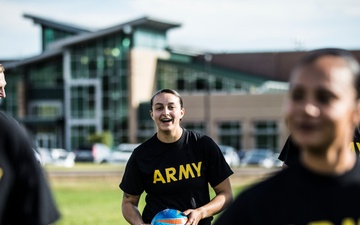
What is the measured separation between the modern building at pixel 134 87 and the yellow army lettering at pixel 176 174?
218 ft

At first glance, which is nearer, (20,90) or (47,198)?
(47,198)

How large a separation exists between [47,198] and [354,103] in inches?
62.5

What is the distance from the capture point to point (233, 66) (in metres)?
87.9

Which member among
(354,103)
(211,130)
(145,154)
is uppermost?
(354,103)

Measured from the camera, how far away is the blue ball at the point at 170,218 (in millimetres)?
8555

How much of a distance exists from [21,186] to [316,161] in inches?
60.2

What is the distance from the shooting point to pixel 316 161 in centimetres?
356

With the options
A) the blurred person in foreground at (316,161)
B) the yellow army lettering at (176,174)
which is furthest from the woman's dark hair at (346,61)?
the yellow army lettering at (176,174)

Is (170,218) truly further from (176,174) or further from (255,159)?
(255,159)

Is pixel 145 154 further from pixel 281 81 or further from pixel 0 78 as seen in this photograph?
pixel 281 81

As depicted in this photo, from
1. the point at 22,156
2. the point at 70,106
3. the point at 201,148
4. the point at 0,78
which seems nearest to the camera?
the point at 22,156

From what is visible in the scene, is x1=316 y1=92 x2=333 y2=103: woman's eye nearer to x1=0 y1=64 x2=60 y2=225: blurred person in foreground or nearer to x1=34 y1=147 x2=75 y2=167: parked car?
x1=0 y1=64 x2=60 y2=225: blurred person in foreground

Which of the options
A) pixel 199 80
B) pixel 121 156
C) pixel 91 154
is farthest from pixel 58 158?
pixel 199 80

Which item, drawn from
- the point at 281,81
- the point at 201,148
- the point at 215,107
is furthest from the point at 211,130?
the point at 201,148
